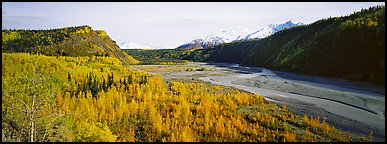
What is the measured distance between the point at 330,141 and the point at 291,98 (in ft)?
→ 47.5

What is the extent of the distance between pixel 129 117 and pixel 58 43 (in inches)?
2826

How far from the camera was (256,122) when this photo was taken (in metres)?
19.7

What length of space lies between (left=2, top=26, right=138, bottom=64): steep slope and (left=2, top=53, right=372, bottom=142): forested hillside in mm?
54523

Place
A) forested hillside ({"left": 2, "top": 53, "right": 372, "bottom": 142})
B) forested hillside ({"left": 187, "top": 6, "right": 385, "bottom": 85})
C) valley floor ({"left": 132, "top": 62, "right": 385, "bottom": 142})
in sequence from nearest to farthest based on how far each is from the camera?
forested hillside ({"left": 2, "top": 53, "right": 372, "bottom": 142}) → valley floor ({"left": 132, "top": 62, "right": 385, "bottom": 142}) → forested hillside ({"left": 187, "top": 6, "right": 385, "bottom": 85})

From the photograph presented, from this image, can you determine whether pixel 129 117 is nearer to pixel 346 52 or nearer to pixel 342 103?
pixel 342 103

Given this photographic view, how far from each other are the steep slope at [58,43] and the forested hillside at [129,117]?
54.5m

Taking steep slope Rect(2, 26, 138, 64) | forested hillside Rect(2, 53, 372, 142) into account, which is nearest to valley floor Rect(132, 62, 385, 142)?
forested hillside Rect(2, 53, 372, 142)

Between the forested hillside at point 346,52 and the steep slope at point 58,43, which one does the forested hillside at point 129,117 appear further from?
the steep slope at point 58,43

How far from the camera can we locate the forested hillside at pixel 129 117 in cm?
1148

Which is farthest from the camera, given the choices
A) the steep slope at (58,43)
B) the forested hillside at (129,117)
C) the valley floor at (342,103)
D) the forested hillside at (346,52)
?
the steep slope at (58,43)

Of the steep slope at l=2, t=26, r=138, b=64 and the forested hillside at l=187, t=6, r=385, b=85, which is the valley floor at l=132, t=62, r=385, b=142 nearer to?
the forested hillside at l=187, t=6, r=385, b=85

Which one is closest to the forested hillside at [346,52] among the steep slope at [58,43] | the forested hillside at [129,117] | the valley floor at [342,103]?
the valley floor at [342,103]

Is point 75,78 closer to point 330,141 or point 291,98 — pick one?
point 291,98

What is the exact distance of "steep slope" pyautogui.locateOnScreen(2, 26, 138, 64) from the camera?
2977 inches
